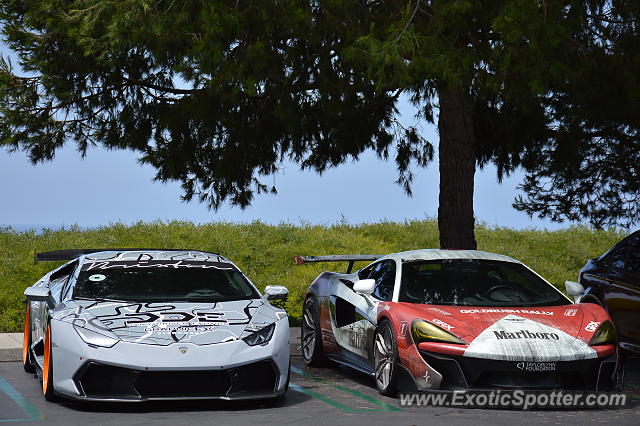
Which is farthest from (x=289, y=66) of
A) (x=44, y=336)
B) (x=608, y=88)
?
(x=44, y=336)

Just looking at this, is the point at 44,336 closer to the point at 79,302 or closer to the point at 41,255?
the point at 79,302

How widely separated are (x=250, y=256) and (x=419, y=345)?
13.0 m

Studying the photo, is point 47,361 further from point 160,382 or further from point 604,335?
point 604,335

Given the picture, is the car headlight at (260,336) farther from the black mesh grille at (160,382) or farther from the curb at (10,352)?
the curb at (10,352)

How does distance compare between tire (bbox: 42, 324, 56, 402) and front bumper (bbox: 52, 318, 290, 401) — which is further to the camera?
tire (bbox: 42, 324, 56, 402)

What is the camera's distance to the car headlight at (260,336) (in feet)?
26.8

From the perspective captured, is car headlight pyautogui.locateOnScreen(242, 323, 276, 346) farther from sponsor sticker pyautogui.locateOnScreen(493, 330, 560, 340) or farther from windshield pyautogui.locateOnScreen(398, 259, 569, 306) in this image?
sponsor sticker pyautogui.locateOnScreen(493, 330, 560, 340)

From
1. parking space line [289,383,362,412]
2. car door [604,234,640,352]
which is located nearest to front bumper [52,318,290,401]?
parking space line [289,383,362,412]

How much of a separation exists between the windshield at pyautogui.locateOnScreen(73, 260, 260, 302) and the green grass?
807 centimetres

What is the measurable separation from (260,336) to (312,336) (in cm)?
304

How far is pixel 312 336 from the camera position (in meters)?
11.2

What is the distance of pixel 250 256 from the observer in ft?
69.8

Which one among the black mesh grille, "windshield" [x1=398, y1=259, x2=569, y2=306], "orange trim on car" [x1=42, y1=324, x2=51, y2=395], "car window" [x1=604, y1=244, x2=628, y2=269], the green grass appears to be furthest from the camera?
the green grass

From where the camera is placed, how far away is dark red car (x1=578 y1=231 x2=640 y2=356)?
10.8m
